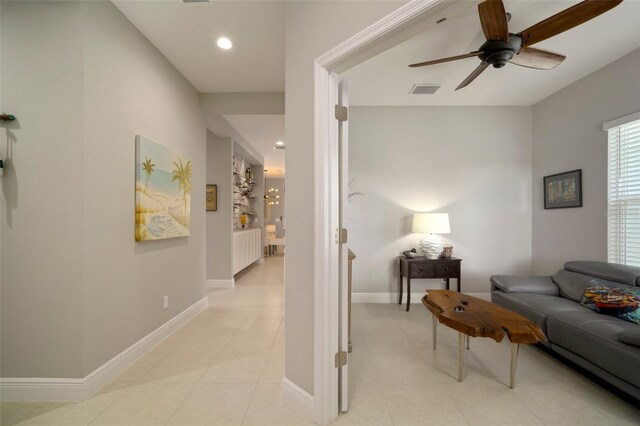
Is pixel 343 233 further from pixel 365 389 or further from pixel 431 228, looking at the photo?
pixel 431 228

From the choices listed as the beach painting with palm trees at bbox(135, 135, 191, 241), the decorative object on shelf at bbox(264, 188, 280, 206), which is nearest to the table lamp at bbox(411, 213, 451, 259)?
the beach painting with palm trees at bbox(135, 135, 191, 241)

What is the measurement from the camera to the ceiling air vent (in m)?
3.39

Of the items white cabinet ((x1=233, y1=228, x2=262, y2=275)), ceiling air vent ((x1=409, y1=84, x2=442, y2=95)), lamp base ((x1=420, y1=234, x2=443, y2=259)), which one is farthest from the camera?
white cabinet ((x1=233, y1=228, x2=262, y2=275))

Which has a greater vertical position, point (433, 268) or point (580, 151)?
point (580, 151)

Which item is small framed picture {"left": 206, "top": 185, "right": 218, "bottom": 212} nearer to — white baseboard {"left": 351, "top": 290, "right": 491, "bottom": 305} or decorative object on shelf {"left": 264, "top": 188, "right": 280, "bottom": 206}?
white baseboard {"left": 351, "top": 290, "right": 491, "bottom": 305}

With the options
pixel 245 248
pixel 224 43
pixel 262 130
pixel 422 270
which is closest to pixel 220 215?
pixel 245 248

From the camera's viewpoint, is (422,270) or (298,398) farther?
(422,270)

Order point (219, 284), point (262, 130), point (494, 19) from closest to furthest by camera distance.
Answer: point (494, 19) < point (219, 284) < point (262, 130)

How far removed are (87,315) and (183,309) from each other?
1360 millimetres

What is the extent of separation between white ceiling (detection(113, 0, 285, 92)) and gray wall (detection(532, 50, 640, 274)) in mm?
3420

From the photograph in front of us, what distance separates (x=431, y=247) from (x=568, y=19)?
2604 mm

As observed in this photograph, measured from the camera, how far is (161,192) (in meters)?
2.66

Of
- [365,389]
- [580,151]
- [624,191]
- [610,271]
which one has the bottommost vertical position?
[365,389]

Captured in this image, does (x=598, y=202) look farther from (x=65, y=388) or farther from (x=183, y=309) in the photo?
(x=65, y=388)
